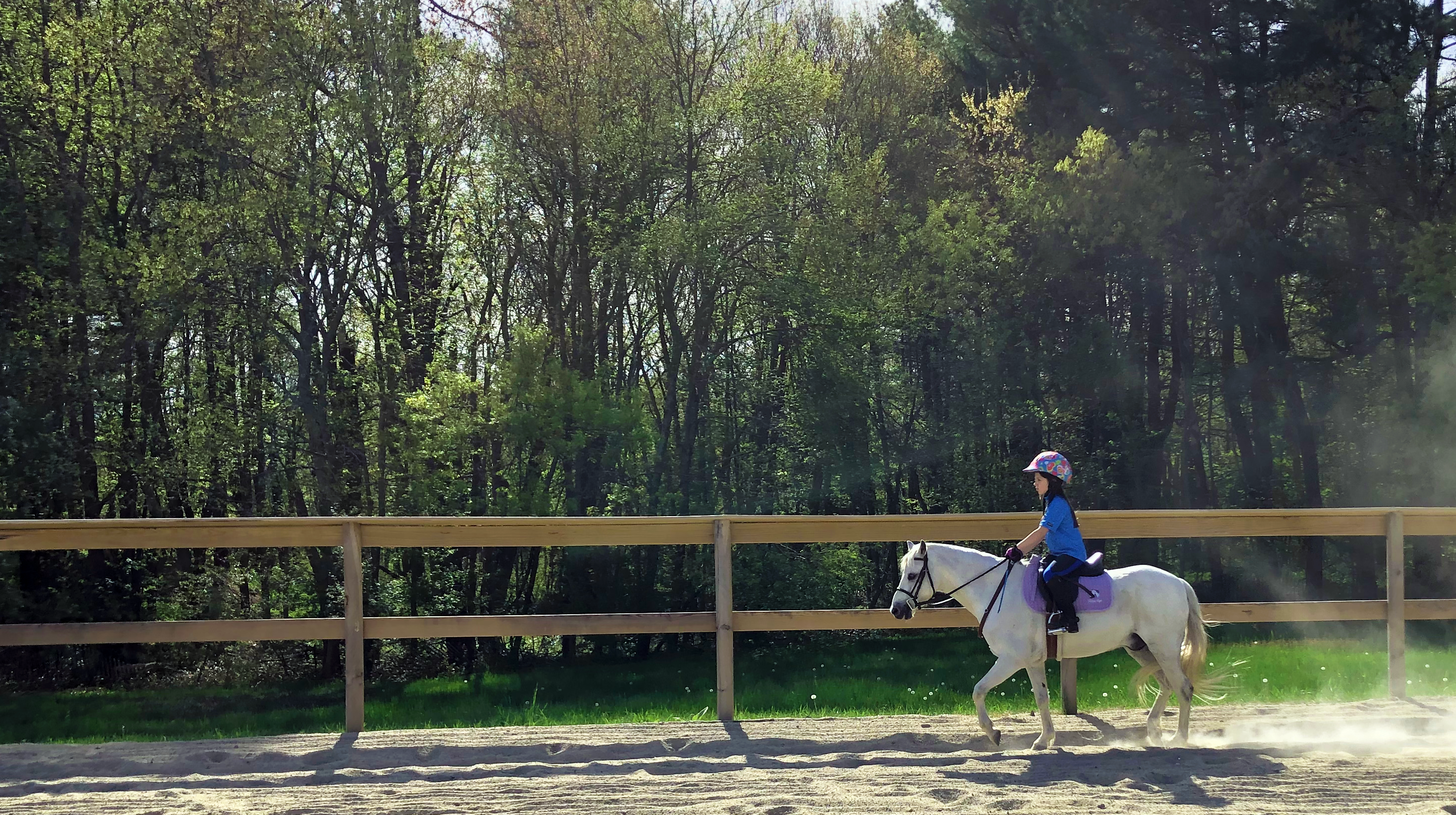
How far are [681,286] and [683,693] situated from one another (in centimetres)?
787

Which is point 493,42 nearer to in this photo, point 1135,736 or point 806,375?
point 806,375

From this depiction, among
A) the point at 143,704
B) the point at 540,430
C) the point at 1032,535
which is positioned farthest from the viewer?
the point at 540,430

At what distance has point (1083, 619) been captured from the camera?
6.92 metres

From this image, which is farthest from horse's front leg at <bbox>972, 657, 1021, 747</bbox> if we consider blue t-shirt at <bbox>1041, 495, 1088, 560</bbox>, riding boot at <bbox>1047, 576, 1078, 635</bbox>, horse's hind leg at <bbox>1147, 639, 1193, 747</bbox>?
horse's hind leg at <bbox>1147, 639, 1193, 747</bbox>

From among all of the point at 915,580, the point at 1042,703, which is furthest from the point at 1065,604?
the point at 915,580

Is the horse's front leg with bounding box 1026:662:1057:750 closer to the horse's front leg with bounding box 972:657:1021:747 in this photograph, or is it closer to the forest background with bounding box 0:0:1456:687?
the horse's front leg with bounding box 972:657:1021:747

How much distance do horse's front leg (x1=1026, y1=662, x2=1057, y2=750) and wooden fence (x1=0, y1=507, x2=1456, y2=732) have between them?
0.68m

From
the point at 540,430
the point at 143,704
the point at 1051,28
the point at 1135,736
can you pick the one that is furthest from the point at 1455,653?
the point at 143,704

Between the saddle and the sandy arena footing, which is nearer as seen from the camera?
the sandy arena footing

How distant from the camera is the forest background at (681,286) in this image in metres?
14.6

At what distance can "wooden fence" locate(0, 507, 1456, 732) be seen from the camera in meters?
7.21

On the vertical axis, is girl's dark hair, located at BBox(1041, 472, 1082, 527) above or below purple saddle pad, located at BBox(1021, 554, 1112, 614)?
above

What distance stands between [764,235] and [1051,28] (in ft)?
27.9

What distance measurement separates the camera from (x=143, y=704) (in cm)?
1177
